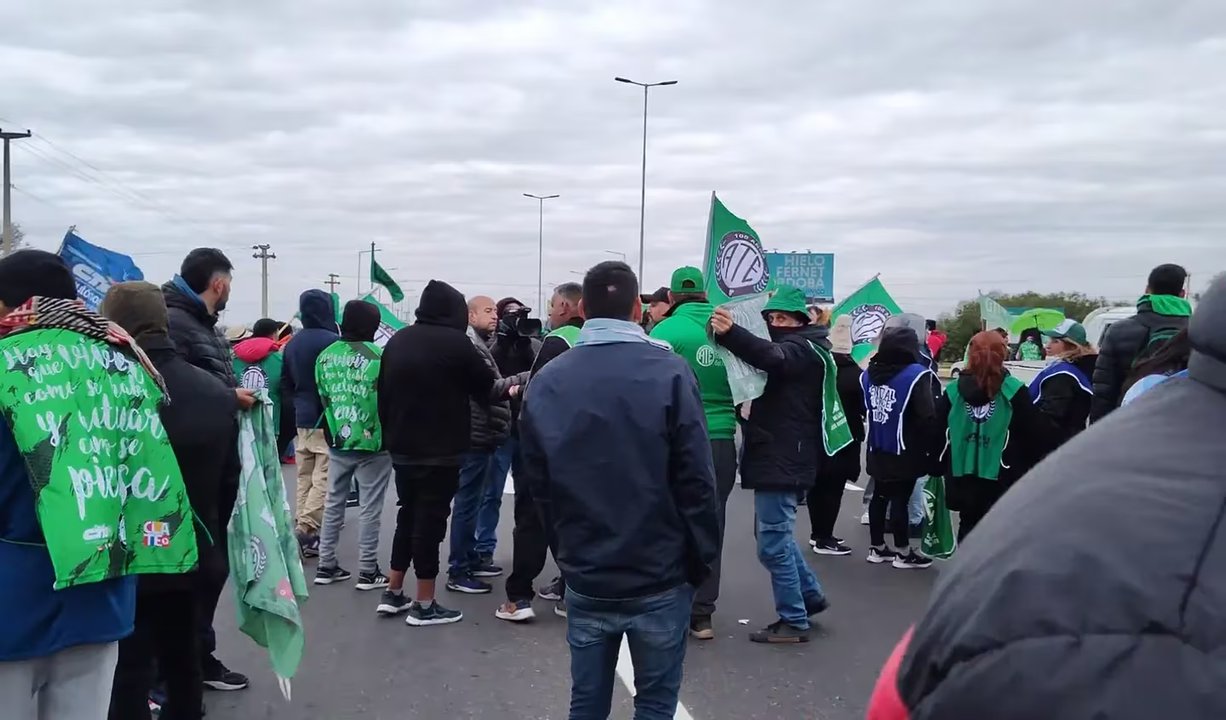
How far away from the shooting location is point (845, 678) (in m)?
5.02

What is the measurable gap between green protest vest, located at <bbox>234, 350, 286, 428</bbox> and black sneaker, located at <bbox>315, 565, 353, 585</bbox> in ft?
5.52

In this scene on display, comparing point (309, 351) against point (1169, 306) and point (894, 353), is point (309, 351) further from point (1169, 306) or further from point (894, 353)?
point (1169, 306)

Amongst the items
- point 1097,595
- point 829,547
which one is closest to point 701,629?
point 829,547

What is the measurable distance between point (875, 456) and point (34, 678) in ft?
18.6

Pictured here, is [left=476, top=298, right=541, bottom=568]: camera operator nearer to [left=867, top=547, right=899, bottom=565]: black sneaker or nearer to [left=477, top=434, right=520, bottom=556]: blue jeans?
[left=477, top=434, right=520, bottom=556]: blue jeans

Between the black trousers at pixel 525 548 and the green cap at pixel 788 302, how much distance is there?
6.10 feet

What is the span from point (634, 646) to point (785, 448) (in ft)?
7.64

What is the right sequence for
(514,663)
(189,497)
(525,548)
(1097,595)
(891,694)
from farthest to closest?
1. (525,548)
2. (514,663)
3. (189,497)
4. (891,694)
5. (1097,595)

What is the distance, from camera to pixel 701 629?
561cm

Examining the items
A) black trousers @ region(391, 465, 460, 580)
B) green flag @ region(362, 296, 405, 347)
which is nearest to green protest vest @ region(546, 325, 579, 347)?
black trousers @ region(391, 465, 460, 580)

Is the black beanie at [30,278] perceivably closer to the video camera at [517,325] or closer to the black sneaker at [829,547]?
the video camera at [517,325]

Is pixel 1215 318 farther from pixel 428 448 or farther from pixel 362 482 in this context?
pixel 362 482

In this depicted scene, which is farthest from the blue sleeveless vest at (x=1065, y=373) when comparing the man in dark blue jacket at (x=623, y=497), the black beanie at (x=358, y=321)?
the black beanie at (x=358, y=321)

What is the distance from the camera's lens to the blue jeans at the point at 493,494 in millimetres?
7113
